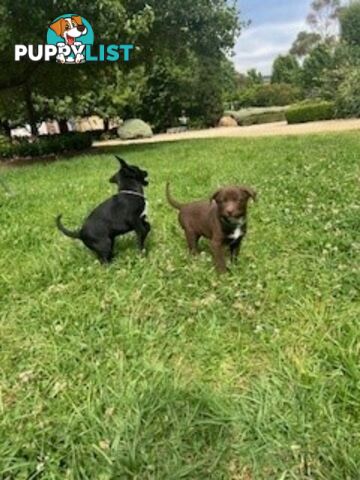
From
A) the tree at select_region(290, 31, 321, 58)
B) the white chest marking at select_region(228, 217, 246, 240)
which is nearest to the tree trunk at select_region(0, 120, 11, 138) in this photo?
the white chest marking at select_region(228, 217, 246, 240)

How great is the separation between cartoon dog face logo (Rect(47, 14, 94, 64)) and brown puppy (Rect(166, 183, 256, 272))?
11273 millimetres

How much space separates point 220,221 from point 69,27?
12453 millimetres

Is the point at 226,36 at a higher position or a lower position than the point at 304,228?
higher

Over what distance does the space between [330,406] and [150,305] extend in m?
1.61

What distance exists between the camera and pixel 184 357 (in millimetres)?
3109

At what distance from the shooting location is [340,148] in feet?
38.3

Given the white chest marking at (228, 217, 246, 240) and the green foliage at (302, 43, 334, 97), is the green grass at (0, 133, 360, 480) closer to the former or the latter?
the white chest marking at (228, 217, 246, 240)

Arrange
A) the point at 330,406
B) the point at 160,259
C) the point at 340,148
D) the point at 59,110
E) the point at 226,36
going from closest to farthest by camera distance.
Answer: the point at 330,406
the point at 160,259
the point at 340,148
the point at 226,36
the point at 59,110

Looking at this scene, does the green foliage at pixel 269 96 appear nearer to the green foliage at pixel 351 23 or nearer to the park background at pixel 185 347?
the green foliage at pixel 351 23

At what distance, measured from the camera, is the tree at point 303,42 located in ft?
246

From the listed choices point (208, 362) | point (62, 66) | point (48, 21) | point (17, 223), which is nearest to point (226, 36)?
point (62, 66)

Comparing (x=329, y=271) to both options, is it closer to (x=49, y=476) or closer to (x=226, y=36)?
(x=49, y=476)

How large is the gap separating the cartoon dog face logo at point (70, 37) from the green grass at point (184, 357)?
34.1ft

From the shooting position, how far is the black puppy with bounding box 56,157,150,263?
4.59 meters
